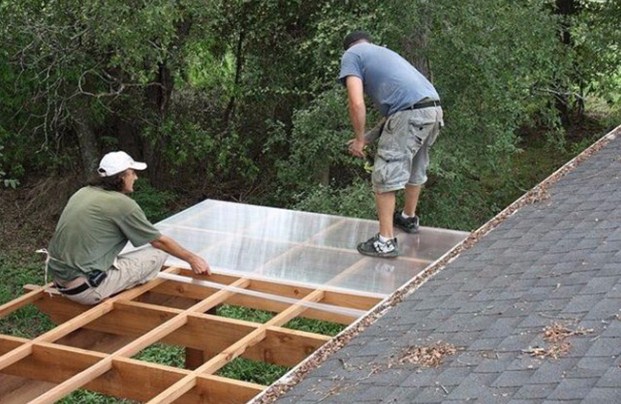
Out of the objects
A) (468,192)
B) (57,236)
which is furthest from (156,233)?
(468,192)

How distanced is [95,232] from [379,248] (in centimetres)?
179

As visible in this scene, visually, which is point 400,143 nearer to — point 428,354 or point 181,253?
point 181,253

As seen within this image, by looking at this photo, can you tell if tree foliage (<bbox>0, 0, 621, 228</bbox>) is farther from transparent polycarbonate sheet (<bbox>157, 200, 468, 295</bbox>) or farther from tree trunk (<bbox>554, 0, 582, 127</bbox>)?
transparent polycarbonate sheet (<bbox>157, 200, 468, 295</bbox>)

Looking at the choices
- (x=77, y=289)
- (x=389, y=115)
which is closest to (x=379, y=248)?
(x=389, y=115)

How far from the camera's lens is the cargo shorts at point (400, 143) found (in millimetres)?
5578

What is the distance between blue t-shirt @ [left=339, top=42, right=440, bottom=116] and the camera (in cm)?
550

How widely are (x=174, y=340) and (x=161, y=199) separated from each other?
762 cm

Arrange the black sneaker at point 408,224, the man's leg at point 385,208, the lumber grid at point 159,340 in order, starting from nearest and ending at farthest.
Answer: the lumber grid at point 159,340
the man's leg at point 385,208
the black sneaker at point 408,224

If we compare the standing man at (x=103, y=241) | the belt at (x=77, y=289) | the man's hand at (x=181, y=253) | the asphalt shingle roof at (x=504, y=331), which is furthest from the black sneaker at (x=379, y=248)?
the belt at (x=77, y=289)

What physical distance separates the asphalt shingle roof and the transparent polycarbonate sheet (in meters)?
0.48

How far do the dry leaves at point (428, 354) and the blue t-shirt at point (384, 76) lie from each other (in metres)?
2.20

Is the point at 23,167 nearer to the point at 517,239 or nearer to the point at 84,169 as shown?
the point at 84,169

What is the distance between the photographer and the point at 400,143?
563cm

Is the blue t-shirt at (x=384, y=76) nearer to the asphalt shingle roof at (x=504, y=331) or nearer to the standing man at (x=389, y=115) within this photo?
the standing man at (x=389, y=115)
